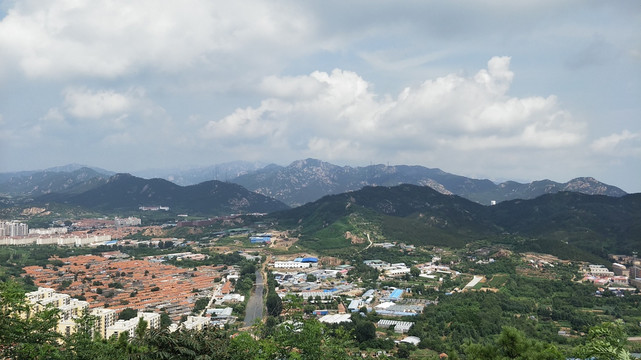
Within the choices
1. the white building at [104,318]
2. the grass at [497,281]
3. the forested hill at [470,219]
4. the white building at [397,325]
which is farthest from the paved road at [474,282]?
the white building at [104,318]

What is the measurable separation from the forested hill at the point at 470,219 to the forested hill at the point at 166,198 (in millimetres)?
39341

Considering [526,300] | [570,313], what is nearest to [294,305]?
[570,313]

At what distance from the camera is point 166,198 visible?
14688 cm

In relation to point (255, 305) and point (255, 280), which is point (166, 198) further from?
point (255, 305)

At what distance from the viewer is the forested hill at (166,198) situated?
13650cm

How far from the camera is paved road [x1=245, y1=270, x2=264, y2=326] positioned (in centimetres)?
3609

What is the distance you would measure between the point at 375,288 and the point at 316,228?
42.0 metres

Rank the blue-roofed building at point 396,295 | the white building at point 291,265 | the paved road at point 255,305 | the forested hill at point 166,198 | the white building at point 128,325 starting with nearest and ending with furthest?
the white building at point 128,325
the paved road at point 255,305
the blue-roofed building at point 396,295
the white building at point 291,265
the forested hill at point 166,198

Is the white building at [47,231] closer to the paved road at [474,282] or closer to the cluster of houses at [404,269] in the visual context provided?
the cluster of houses at [404,269]

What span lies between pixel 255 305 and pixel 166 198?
117 meters

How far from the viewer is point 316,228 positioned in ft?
289

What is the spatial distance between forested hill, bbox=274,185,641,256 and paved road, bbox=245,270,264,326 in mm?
26832

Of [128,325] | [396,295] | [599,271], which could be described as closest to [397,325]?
[396,295]

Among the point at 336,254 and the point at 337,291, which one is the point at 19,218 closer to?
the point at 336,254
